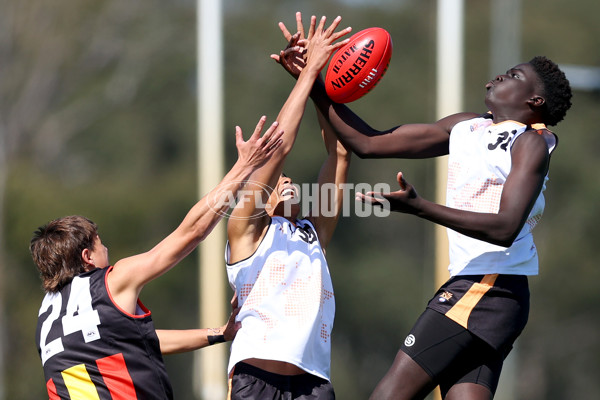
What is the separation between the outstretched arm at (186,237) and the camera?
459cm

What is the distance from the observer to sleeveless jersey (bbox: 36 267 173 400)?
4609 millimetres

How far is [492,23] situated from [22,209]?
49.5ft

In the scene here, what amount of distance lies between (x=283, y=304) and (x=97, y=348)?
0.95 meters

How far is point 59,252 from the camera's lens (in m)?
4.71

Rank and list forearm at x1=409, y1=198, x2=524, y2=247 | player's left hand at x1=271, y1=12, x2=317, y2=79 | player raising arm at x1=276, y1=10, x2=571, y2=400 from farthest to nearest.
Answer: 1. player's left hand at x1=271, y1=12, x2=317, y2=79
2. player raising arm at x1=276, y1=10, x2=571, y2=400
3. forearm at x1=409, y1=198, x2=524, y2=247

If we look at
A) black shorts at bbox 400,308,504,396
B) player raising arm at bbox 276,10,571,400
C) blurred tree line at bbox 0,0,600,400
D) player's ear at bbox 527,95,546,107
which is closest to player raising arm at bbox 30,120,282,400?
player raising arm at bbox 276,10,571,400

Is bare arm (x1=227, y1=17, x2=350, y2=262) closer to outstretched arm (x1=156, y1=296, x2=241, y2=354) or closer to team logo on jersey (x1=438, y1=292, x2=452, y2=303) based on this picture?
outstretched arm (x1=156, y1=296, x2=241, y2=354)

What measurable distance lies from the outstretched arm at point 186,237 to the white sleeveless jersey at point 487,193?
94 centimetres

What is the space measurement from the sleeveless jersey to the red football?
1546 mm

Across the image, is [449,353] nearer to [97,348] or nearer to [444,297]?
[444,297]

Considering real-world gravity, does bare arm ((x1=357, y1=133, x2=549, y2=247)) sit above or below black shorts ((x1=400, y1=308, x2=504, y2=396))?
above

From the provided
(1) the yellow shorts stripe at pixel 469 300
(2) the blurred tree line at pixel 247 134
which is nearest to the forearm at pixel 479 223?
(1) the yellow shorts stripe at pixel 469 300

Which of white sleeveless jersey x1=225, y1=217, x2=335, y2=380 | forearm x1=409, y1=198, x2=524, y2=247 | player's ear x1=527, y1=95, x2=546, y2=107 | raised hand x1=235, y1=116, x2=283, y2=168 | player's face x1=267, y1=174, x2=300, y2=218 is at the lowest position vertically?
white sleeveless jersey x1=225, y1=217, x2=335, y2=380

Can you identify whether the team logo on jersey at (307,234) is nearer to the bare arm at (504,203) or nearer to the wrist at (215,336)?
the wrist at (215,336)
